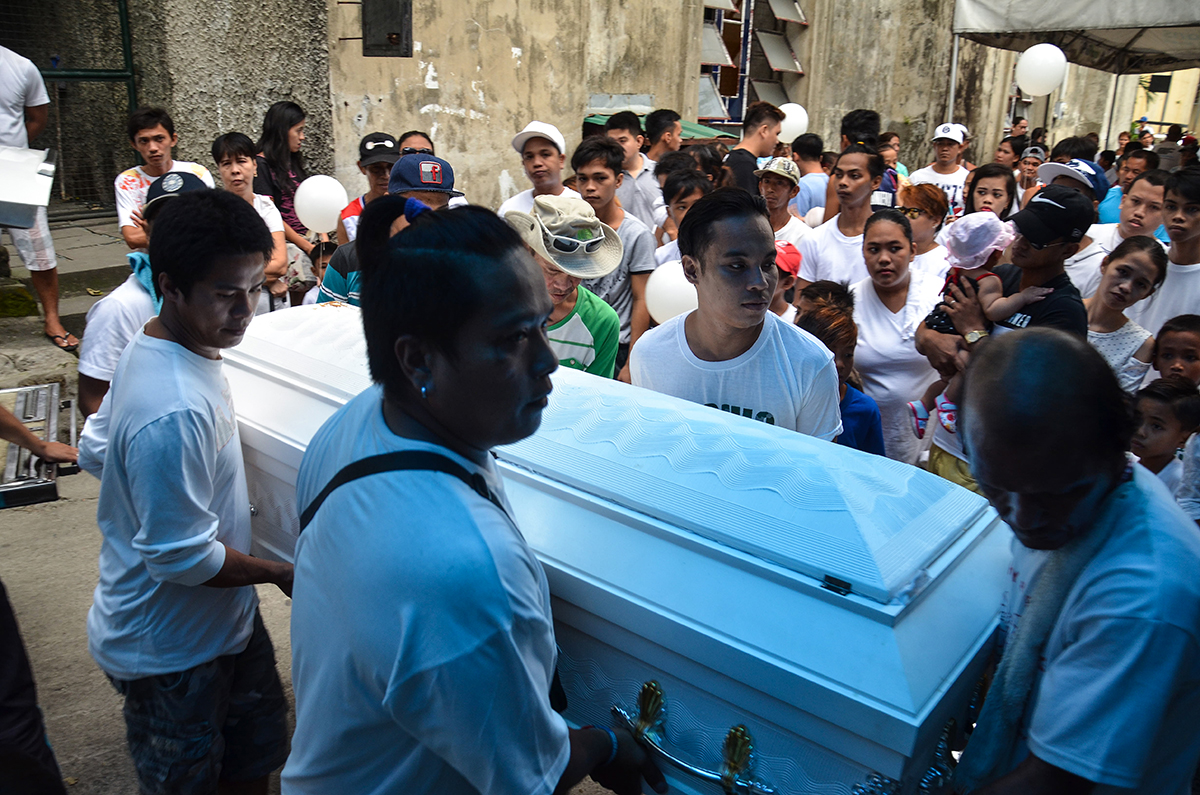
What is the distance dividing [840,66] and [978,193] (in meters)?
8.56

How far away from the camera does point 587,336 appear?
2840 mm

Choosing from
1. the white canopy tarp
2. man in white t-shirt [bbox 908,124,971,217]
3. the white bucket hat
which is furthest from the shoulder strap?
the white canopy tarp

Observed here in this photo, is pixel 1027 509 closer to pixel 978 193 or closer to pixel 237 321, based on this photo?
pixel 237 321

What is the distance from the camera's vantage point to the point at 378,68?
7.16 meters

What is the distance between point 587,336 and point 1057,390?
193cm

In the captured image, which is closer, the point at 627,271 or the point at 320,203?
the point at 627,271

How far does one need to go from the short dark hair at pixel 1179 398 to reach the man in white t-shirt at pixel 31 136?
5410mm

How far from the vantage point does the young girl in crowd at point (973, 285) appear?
288cm

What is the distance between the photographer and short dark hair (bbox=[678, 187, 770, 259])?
2.23 metres

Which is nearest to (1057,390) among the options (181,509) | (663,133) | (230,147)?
(181,509)

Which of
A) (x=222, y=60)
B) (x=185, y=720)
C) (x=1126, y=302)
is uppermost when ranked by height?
(x=222, y=60)

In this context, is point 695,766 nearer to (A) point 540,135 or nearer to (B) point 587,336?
(B) point 587,336

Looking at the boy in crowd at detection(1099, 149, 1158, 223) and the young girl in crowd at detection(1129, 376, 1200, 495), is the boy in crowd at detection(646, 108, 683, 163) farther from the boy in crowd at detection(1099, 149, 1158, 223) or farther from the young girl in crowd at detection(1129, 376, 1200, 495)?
the young girl in crowd at detection(1129, 376, 1200, 495)

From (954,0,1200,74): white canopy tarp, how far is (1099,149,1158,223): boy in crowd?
3.31ft
